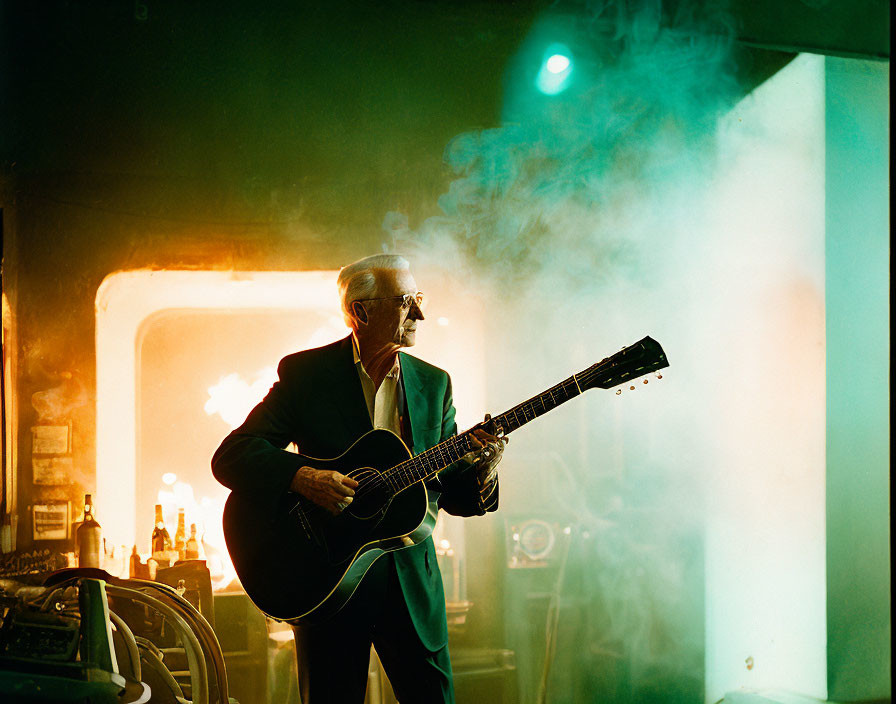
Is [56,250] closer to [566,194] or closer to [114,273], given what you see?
[114,273]

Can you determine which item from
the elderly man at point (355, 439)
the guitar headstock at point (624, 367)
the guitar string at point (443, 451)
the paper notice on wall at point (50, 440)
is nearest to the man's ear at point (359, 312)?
the elderly man at point (355, 439)

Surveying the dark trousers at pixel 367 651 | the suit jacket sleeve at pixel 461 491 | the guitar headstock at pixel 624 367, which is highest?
the guitar headstock at pixel 624 367

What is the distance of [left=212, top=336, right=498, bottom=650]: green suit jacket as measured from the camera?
2.49m

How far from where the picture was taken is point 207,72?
120 inches

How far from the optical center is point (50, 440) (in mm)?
2869

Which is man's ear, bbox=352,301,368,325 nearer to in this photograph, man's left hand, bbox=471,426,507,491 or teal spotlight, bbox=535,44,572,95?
man's left hand, bbox=471,426,507,491

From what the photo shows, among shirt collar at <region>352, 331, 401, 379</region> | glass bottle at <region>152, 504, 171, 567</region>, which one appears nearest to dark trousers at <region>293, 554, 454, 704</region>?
shirt collar at <region>352, 331, 401, 379</region>

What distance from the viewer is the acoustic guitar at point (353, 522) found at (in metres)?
2.40

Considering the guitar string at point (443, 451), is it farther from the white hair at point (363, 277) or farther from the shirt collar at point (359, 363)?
the white hair at point (363, 277)

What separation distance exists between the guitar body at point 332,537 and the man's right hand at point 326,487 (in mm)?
29

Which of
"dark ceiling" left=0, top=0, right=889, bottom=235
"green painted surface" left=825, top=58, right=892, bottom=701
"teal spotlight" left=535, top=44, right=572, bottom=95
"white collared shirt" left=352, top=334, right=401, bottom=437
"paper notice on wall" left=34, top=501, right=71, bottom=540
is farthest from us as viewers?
"green painted surface" left=825, top=58, right=892, bottom=701

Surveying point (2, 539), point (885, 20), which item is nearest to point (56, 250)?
point (2, 539)

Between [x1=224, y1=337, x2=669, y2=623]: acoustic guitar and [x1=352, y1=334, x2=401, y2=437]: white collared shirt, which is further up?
[x1=352, y1=334, x2=401, y2=437]: white collared shirt

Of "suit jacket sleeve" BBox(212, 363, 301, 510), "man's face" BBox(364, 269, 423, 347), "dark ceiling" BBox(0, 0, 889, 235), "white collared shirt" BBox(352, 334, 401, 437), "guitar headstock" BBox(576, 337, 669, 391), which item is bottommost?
"suit jacket sleeve" BBox(212, 363, 301, 510)
